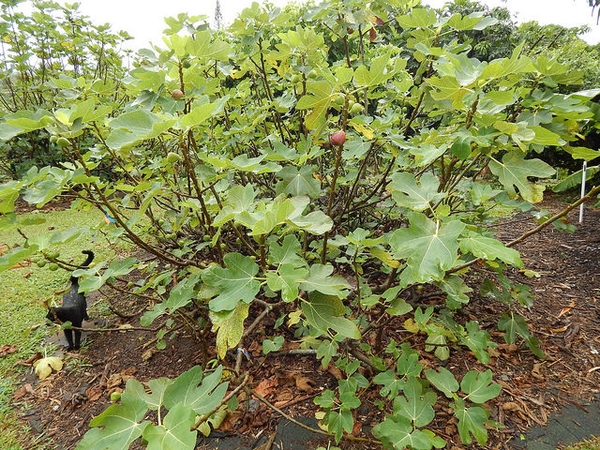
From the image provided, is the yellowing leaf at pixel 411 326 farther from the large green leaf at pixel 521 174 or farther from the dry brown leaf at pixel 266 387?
the large green leaf at pixel 521 174

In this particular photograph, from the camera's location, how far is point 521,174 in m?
1.21

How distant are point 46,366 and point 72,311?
0.38m

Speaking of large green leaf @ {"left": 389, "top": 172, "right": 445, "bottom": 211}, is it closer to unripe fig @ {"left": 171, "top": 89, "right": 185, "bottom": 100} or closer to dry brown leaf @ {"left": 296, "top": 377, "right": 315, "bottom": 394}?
unripe fig @ {"left": 171, "top": 89, "right": 185, "bottom": 100}

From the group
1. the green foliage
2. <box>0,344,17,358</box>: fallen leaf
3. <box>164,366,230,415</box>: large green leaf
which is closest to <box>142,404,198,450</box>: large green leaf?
the green foliage

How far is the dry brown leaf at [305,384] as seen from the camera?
79.1 inches

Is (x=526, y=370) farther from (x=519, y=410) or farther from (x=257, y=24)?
(x=257, y=24)

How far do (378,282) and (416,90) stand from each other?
1.58 meters

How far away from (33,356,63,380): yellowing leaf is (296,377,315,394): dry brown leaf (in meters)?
1.65

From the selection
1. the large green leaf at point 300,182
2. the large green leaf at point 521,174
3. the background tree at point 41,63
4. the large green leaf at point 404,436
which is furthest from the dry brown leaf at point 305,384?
the background tree at point 41,63

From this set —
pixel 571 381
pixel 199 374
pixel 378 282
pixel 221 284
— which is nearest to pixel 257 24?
pixel 221 284

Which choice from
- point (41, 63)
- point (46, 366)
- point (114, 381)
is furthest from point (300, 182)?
point (41, 63)

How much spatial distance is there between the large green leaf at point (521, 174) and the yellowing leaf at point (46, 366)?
2.84 meters

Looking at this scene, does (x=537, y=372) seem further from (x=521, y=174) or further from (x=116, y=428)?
(x=116, y=428)

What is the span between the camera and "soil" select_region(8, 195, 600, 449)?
1.83 meters
